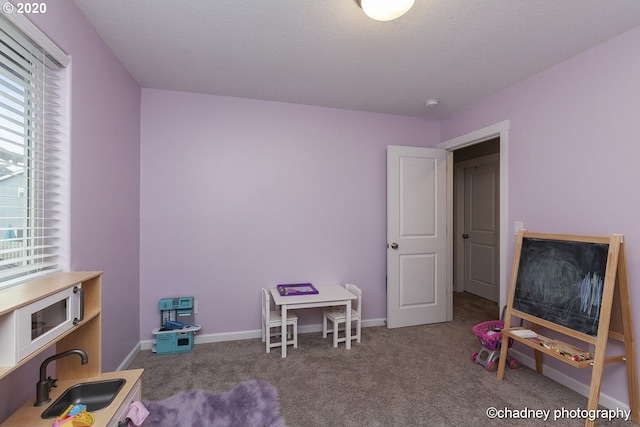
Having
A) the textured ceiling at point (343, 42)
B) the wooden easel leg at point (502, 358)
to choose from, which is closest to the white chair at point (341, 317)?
the wooden easel leg at point (502, 358)

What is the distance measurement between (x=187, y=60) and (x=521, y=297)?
314cm

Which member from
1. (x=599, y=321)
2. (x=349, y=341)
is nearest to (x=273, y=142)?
(x=349, y=341)

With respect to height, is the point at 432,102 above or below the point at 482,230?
above

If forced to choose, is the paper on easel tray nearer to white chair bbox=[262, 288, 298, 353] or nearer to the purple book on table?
the purple book on table

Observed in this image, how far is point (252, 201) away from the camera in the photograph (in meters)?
3.01

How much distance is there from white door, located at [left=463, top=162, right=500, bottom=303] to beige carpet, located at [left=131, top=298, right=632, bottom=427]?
5.63 ft

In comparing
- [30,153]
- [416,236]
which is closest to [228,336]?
[30,153]

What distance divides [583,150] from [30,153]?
11.2ft

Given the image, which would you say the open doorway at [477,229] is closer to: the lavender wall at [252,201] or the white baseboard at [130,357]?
the lavender wall at [252,201]

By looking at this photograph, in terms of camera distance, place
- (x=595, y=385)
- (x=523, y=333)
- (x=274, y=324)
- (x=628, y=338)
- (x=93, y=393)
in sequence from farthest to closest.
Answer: (x=274, y=324) → (x=523, y=333) → (x=628, y=338) → (x=595, y=385) → (x=93, y=393)

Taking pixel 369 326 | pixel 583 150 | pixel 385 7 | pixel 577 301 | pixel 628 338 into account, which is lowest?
pixel 369 326

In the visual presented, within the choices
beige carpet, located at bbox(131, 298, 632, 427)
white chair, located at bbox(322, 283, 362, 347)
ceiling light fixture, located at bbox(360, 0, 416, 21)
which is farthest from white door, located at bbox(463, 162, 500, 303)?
ceiling light fixture, located at bbox(360, 0, 416, 21)

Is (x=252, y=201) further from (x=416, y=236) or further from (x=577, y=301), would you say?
(x=577, y=301)

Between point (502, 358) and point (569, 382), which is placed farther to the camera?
point (502, 358)
